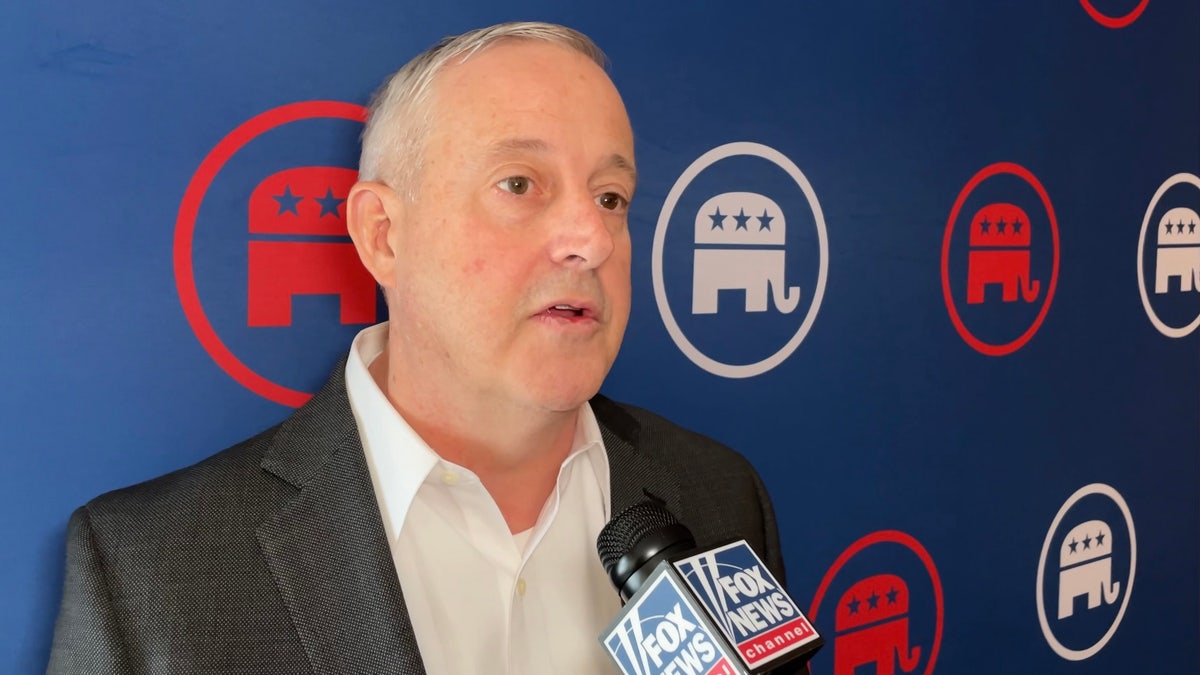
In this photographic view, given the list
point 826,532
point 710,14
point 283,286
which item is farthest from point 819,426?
point 283,286

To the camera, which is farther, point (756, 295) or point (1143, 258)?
point (1143, 258)

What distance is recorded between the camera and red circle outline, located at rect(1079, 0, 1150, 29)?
1989 millimetres

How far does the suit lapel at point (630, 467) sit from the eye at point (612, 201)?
273 millimetres

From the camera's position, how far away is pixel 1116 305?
6.80 ft

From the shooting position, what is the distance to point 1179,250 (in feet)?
7.12

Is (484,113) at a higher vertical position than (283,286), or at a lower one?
higher

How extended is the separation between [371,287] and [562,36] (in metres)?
0.37

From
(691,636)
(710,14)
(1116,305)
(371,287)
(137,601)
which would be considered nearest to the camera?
(691,636)

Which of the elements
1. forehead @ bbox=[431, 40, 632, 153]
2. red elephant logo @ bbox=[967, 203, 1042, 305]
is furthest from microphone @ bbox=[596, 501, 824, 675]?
red elephant logo @ bbox=[967, 203, 1042, 305]

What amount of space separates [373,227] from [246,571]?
0.36 meters

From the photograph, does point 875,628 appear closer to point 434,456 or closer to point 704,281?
point 704,281

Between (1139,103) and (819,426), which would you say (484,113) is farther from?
(1139,103)

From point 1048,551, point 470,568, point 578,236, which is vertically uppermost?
point 578,236

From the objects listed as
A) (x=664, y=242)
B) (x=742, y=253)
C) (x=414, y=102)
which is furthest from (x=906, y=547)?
(x=414, y=102)
